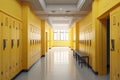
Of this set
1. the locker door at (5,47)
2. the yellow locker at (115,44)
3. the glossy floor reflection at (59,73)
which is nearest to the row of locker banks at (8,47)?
the locker door at (5,47)

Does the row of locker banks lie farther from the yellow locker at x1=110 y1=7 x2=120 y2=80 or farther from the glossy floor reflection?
the yellow locker at x1=110 y1=7 x2=120 y2=80

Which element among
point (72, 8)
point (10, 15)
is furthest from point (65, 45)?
point (10, 15)

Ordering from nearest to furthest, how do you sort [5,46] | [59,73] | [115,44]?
[115,44]
[5,46]
[59,73]

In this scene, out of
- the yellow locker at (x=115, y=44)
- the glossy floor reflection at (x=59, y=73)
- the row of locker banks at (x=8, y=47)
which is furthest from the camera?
the glossy floor reflection at (x=59, y=73)

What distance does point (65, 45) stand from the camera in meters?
32.3

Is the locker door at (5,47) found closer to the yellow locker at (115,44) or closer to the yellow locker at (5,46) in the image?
the yellow locker at (5,46)

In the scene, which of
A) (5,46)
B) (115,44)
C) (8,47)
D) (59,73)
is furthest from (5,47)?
(115,44)

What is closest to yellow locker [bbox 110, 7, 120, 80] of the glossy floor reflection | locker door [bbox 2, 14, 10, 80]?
the glossy floor reflection

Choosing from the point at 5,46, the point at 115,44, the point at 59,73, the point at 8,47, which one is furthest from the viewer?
the point at 59,73

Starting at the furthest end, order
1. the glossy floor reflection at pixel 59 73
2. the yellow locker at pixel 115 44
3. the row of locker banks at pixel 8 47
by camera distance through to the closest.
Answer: the glossy floor reflection at pixel 59 73
the row of locker banks at pixel 8 47
the yellow locker at pixel 115 44

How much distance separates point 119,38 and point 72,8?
6.03m

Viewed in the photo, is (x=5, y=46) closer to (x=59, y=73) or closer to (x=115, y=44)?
(x=59, y=73)

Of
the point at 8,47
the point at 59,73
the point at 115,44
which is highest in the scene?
the point at 115,44

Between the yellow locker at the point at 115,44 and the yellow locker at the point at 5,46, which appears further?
the yellow locker at the point at 5,46
